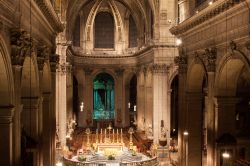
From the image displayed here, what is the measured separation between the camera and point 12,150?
35.8ft

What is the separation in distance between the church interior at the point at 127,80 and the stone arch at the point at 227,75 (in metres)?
→ 0.04

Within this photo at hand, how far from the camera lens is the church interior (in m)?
13.1

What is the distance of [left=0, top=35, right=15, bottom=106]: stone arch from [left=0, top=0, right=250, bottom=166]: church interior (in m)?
0.03

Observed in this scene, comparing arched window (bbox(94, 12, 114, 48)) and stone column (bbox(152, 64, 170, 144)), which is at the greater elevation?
arched window (bbox(94, 12, 114, 48))

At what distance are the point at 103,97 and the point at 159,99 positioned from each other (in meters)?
14.0

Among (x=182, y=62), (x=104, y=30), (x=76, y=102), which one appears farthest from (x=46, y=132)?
(x=104, y=30)

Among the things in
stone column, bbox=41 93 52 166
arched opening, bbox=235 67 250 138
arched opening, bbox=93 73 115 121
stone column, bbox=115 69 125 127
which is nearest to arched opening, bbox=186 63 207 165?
arched opening, bbox=235 67 250 138

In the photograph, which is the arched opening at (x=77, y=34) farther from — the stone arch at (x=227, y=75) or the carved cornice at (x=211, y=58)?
the stone arch at (x=227, y=75)

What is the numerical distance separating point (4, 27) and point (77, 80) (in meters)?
31.3

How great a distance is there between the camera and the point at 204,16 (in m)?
17.1

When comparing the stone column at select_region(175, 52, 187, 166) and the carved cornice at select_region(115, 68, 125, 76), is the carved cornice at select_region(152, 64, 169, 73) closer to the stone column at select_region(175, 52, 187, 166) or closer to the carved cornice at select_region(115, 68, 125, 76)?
the stone column at select_region(175, 52, 187, 166)

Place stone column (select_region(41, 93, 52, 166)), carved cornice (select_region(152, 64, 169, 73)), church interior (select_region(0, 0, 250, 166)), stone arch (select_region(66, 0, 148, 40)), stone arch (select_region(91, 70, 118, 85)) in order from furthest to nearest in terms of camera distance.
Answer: stone arch (select_region(91, 70, 118, 85)), stone arch (select_region(66, 0, 148, 40)), carved cornice (select_region(152, 64, 169, 73)), stone column (select_region(41, 93, 52, 166)), church interior (select_region(0, 0, 250, 166))

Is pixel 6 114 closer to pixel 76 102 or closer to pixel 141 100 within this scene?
pixel 141 100

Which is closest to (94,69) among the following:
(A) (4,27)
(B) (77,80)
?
(B) (77,80)
